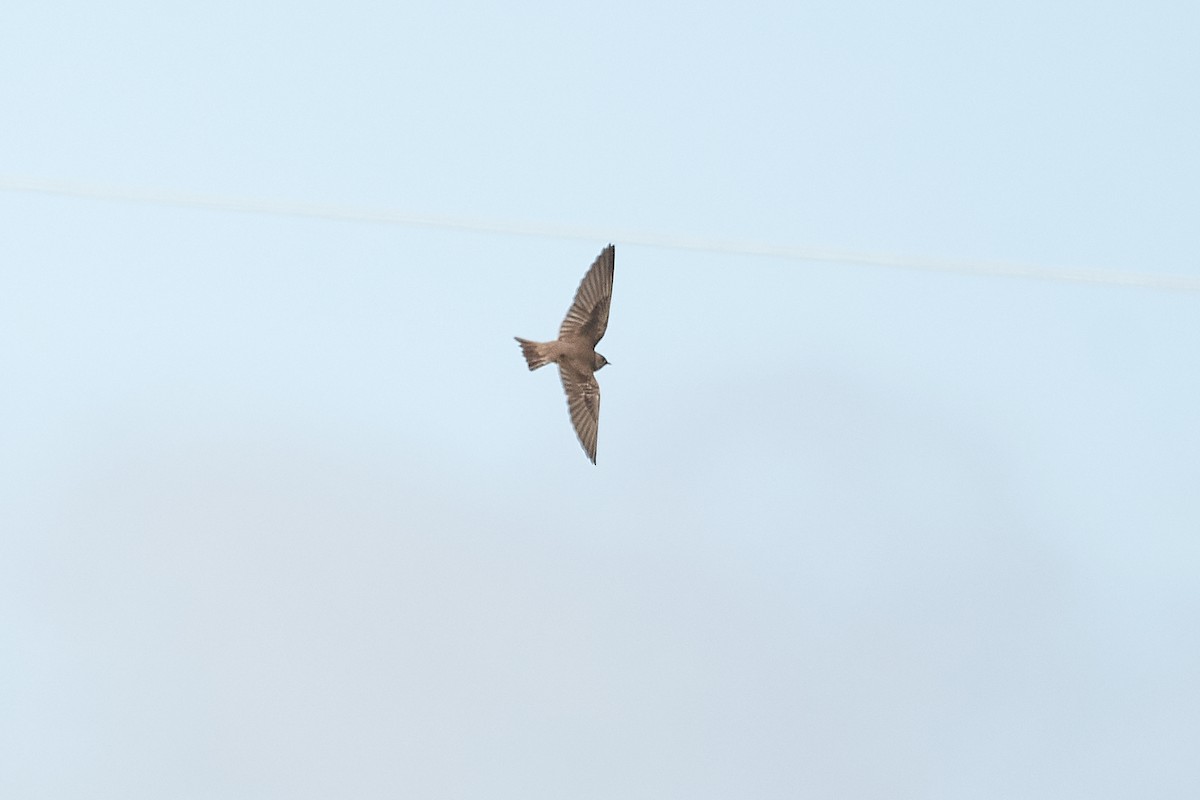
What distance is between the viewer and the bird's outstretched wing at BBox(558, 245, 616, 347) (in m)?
3.39

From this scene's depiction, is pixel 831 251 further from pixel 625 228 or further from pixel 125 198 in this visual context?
pixel 125 198

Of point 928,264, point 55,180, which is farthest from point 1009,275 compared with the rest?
point 55,180

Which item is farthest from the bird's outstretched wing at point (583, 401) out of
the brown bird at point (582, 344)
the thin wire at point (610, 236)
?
the thin wire at point (610, 236)

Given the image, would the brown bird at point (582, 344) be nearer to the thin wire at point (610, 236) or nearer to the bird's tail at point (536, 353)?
the bird's tail at point (536, 353)

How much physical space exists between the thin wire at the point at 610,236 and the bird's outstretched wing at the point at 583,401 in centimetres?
94

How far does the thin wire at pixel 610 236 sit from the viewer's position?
14.0ft

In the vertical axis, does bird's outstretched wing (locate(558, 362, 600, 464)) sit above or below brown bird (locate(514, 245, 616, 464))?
below

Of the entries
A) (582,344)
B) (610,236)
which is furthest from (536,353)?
(610,236)

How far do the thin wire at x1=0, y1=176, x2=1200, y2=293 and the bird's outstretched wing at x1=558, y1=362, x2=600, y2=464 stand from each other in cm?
94

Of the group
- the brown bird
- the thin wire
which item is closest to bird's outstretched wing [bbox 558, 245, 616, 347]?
the brown bird

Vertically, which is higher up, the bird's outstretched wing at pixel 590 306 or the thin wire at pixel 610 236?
the thin wire at pixel 610 236

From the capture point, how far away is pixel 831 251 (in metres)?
4.66

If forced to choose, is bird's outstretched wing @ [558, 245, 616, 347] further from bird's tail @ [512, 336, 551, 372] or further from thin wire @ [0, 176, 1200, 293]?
thin wire @ [0, 176, 1200, 293]

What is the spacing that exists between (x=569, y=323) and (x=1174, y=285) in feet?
7.46
